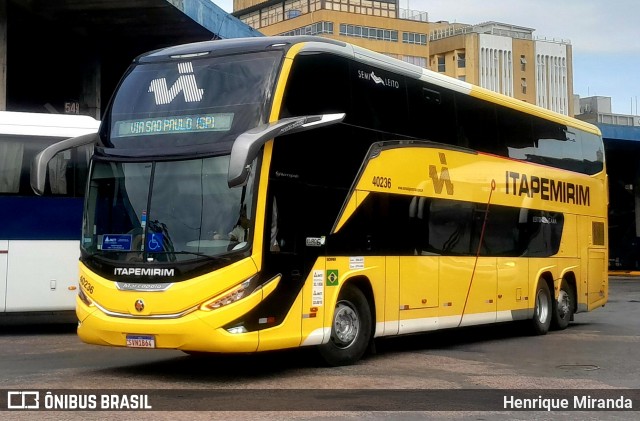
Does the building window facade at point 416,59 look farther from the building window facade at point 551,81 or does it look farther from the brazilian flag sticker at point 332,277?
the brazilian flag sticker at point 332,277

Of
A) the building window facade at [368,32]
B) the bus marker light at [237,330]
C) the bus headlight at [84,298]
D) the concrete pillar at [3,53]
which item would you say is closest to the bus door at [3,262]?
the bus headlight at [84,298]

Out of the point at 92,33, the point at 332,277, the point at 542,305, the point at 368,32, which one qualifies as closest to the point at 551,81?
the point at 368,32

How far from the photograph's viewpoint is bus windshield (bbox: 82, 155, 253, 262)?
10.9m

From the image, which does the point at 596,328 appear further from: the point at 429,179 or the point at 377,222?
the point at 377,222

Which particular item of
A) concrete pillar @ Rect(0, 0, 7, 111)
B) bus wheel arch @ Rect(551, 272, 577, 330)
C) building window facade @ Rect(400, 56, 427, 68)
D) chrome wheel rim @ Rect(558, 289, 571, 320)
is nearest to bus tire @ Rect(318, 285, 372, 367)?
bus wheel arch @ Rect(551, 272, 577, 330)

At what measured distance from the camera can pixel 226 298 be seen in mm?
10742

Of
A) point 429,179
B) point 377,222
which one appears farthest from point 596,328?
point 377,222

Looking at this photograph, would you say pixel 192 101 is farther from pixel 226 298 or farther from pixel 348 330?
pixel 348 330

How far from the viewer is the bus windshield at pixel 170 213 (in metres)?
→ 10.9

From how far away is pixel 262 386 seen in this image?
1068 cm

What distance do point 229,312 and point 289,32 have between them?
4565 inches

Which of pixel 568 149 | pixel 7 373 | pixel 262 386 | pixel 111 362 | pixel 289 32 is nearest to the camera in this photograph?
pixel 262 386

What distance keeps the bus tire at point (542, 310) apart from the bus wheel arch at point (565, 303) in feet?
0.96

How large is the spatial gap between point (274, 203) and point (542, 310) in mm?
8840
